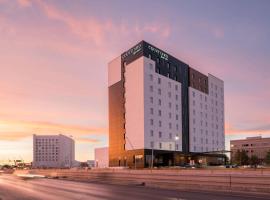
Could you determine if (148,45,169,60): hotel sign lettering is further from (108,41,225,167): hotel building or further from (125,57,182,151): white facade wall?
(125,57,182,151): white facade wall

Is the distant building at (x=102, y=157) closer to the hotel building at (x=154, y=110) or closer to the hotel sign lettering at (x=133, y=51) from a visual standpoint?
the hotel building at (x=154, y=110)

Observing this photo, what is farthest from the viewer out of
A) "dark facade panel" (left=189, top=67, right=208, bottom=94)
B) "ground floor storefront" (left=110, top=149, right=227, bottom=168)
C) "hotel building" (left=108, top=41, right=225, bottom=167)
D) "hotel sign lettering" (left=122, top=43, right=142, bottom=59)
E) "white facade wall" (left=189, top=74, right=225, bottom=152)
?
"dark facade panel" (left=189, top=67, right=208, bottom=94)

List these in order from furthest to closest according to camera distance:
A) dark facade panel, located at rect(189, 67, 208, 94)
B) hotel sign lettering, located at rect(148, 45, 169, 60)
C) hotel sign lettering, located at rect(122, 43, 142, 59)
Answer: dark facade panel, located at rect(189, 67, 208, 94), hotel sign lettering, located at rect(148, 45, 169, 60), hotel sign lettering, located at rect(122, 43, 142, 59)

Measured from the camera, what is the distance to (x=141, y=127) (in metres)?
103

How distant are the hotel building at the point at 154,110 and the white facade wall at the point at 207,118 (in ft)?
1.02

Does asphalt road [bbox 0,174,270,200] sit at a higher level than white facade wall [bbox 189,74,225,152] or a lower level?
lower

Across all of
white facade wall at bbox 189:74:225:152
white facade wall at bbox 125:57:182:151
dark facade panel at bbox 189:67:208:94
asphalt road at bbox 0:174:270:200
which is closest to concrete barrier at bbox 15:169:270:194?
asphalt road at bbox 0:174:270:200

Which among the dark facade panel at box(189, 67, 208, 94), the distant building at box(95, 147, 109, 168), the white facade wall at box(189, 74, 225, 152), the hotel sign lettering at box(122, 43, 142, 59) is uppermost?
the hotel sign lettering at box(122, 43, 142, 59)

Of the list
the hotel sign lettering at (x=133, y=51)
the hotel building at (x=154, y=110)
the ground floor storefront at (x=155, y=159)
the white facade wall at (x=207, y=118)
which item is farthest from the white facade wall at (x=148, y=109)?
the white facade wall at (x=207, y=118)

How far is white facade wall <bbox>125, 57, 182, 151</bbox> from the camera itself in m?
104

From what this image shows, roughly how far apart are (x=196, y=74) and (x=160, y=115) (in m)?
28.8

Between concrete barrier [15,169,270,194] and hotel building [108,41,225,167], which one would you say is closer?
concrete barrier [15,169,270,194]

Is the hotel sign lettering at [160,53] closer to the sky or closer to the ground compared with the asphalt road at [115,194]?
closer to the sky

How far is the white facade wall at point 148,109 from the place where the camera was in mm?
103875
